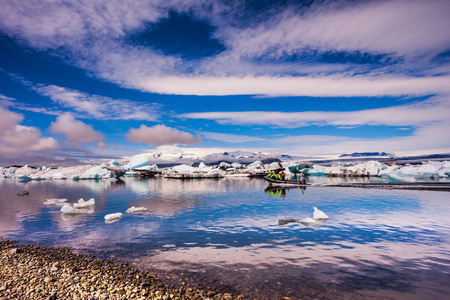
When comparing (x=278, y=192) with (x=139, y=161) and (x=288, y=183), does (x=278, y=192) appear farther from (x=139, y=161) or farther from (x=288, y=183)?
(x=139, y=161)

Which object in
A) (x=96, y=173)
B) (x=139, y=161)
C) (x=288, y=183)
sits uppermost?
(x=139, y=161)

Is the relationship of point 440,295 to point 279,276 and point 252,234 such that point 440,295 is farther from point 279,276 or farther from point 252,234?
point 252,234

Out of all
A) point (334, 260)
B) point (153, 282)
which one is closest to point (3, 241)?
point (153, 282)

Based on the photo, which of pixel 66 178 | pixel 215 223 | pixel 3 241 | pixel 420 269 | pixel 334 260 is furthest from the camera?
pixel 66 178

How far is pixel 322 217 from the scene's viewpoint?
50.4 ft

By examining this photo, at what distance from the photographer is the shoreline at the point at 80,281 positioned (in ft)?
20.0

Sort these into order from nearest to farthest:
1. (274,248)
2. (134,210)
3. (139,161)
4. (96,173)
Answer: (274,248) < (134,210) < (96,173) < (139,161)

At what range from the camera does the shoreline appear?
20.0 feet

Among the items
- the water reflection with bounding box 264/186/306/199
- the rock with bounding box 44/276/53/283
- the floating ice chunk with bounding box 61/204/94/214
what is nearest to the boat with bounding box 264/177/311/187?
the water reflection with bounding box 264/186/306/199

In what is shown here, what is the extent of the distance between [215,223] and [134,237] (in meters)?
5.03

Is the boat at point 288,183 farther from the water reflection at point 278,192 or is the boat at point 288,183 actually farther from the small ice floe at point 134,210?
the small ice floe at point 134,210

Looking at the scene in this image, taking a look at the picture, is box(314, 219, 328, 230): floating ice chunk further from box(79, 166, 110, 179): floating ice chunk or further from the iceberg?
the iceberg

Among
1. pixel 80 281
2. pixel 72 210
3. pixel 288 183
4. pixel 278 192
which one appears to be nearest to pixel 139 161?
pixel 288 183

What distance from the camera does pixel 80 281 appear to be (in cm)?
679
